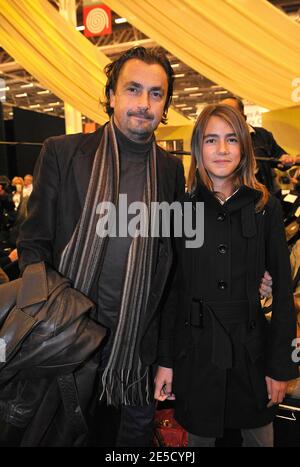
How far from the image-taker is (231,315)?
4.17 feet

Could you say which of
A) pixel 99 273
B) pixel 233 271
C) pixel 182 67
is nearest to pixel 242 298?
pixel 233 271

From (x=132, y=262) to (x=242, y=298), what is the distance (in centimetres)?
36

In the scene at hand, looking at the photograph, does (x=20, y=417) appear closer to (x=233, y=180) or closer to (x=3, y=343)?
(x=3, y=343)

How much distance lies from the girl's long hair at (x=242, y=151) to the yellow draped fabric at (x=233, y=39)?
2.09 metres

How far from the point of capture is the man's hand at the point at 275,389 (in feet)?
4.17

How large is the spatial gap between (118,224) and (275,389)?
27.9 inches

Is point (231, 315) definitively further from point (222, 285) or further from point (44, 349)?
point (44, 349)

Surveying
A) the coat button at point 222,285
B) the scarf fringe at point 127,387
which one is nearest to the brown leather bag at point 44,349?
the scarf fringe at point 127,387

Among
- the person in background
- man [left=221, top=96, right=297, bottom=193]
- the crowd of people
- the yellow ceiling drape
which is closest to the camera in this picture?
the person in background

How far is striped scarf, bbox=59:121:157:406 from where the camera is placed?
1.33 meters

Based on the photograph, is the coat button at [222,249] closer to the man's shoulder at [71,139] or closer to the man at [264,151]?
the man's shoulder at [71,139]

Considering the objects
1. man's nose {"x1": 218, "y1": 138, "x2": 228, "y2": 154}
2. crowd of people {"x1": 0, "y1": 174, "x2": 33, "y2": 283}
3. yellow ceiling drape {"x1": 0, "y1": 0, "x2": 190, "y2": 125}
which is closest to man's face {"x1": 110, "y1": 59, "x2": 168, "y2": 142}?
man's nose {"x1": 218, "y1": 138, "x2": 228, "y2": 154}

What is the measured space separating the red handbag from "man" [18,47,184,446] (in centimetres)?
36

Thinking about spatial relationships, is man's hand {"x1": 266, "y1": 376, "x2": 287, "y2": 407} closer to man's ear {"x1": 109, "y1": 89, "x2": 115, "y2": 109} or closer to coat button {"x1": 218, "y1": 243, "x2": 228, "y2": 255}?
coat button {"x1": 218, "y1": 243, "x2": 228, "y2": 255}
